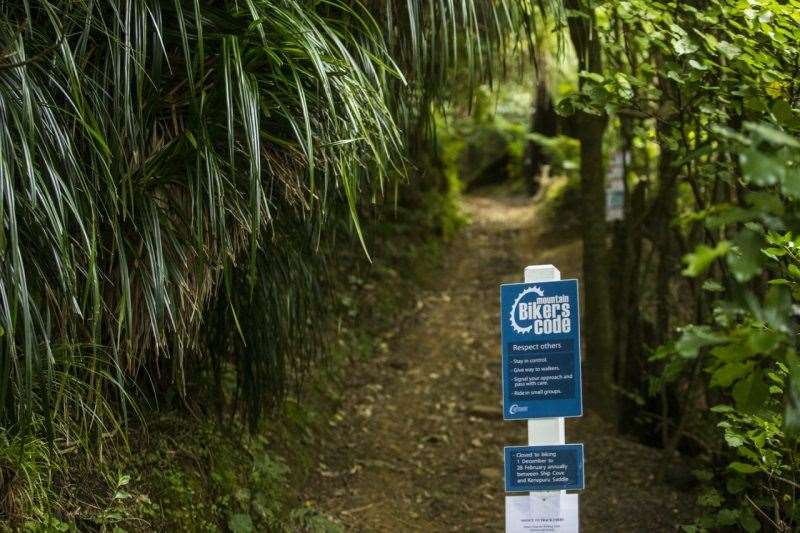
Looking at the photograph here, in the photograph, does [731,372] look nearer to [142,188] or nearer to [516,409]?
[516,409]

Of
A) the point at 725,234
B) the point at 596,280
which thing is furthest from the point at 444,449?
the point at 725,234

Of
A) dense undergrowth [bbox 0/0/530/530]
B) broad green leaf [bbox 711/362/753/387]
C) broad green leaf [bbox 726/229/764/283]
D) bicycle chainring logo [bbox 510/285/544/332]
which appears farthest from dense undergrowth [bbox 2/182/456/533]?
broad green leaf [bbox 726/229/764/283]

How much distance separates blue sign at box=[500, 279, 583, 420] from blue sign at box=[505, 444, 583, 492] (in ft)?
0.42

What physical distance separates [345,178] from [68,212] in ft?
3.41

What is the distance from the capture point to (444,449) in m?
6.93

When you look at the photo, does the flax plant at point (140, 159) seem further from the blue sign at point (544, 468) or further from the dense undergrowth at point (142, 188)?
the blue sign at point (544, 468)

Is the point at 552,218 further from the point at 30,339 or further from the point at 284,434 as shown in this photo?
the point at 30,339

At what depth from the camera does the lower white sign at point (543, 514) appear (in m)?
3.39

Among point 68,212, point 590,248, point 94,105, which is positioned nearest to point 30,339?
point 68,212

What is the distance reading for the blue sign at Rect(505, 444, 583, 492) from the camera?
11.2ft

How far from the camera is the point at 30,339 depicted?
2.99m

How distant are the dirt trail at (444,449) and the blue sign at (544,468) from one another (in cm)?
232

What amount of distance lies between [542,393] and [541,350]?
0.52ft

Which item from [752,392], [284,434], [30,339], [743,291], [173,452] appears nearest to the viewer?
[743,291]
